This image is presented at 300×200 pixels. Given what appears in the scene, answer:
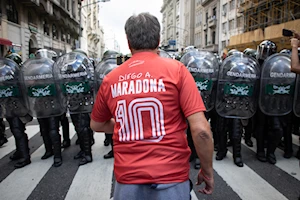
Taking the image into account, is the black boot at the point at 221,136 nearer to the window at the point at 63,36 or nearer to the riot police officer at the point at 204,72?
the riot police officer at the point at 204,72

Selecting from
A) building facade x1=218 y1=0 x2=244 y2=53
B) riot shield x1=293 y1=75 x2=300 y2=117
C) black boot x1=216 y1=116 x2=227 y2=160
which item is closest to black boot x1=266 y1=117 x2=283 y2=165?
riot shield x1=293 y1=75 x2=300 y2=117

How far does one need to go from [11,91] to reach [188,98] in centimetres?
366

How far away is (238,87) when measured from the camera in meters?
4.02

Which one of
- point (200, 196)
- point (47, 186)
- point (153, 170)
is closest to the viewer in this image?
point (153, 170)

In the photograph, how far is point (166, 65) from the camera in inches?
62.7

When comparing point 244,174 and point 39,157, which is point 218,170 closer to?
point 244,174

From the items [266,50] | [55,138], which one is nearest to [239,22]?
[266,50]

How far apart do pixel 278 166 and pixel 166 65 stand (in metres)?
3.61

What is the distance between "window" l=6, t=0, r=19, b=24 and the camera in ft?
53.6

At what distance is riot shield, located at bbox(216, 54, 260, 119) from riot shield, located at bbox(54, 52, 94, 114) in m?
2.04

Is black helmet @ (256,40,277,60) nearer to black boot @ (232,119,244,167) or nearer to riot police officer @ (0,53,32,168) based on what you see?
black boot @ (232,119,244,167)

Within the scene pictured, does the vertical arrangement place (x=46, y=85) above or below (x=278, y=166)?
above

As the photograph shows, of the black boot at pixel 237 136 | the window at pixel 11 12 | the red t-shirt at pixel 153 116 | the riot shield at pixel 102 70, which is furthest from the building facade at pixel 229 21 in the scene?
the red t-shirt at pixel 153 116

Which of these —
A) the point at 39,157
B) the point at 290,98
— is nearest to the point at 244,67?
the point at 290,98
